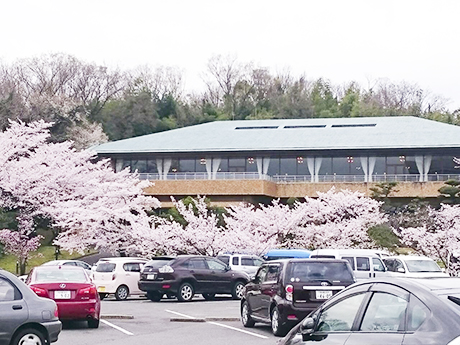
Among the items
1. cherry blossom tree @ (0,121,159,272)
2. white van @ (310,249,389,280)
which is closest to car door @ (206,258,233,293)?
white van @ (310,249,389,280)

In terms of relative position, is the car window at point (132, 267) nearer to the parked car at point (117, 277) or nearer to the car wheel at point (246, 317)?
the parked car at point (117, 277)

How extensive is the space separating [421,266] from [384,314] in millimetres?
20709

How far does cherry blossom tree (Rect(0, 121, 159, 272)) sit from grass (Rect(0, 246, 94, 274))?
152 centimetres

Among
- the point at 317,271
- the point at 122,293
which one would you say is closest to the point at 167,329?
the point at 317,271

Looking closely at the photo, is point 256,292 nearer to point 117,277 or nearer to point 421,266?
point 421,266

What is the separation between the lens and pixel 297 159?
6412cm

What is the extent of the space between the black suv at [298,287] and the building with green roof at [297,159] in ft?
141

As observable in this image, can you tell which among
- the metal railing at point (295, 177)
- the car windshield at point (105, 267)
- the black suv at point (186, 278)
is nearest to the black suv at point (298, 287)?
the black suv at point (186, 278)

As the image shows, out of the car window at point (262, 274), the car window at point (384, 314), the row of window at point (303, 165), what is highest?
the row of window at point (303, 165)

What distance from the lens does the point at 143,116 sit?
84625 millimetres

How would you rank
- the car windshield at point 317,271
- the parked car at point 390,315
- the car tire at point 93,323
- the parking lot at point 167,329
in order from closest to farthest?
the parked car at point 390,315
the parking lot at point 167,329
the car windshield at point 317,271
the car tire at point 93,323

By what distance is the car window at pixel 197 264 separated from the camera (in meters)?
29.8

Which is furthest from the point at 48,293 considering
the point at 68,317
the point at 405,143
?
the point at 405,143

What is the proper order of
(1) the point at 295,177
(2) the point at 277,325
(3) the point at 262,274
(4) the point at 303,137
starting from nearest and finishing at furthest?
(2) the point at 277,325, (3) the point at 262,274, (1) the point at 295,177, (4) the point at 303,137
